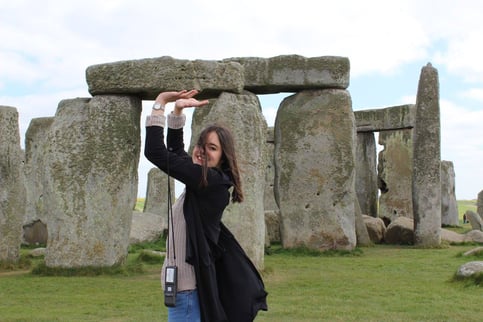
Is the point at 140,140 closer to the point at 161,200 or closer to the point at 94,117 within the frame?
the point at 94,117

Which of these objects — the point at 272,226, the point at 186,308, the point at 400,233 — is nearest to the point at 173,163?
the point at 186,308

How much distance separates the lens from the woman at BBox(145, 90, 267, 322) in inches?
137

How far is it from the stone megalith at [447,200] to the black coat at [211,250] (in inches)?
709

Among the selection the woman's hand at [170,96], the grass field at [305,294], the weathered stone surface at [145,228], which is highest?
the woman's hand at [170,96]

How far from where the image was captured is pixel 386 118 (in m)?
19.1

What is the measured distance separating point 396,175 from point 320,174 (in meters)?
7.12

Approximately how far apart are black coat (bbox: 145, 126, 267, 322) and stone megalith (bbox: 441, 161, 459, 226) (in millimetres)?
18010

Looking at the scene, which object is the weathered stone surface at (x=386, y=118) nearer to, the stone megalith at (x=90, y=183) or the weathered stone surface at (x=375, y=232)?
the weathered stone surface at (x=375, y=232)

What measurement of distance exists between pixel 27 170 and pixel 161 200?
4737 millimetres

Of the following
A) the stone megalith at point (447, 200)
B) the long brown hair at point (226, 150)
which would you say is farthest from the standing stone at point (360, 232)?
the long brown hair at point (226, 150)

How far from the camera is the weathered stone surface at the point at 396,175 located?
19.7 m

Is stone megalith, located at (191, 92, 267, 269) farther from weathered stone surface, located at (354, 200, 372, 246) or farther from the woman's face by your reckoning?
the woman's face

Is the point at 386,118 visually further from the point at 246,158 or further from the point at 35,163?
the point at 246,158

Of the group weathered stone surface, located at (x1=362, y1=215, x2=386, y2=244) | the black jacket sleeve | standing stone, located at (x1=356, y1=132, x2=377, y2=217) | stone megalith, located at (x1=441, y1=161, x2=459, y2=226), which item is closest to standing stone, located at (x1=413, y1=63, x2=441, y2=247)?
weathered stone surface, located at (x1=362, y1=215, x2=386, y2=244)
